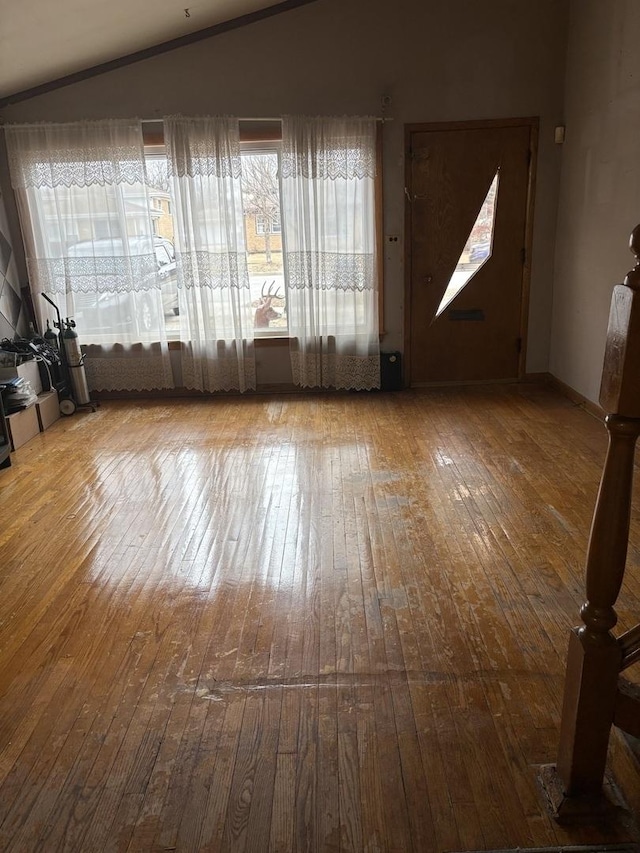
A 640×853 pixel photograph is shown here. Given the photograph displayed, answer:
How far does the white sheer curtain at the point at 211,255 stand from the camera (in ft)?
17.1

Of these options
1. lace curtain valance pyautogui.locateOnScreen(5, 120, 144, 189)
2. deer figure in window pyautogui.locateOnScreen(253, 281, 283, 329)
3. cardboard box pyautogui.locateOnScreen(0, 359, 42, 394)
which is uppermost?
lace curtain valance pyautogui.locateOnScreen(5, 120, 144, 189)

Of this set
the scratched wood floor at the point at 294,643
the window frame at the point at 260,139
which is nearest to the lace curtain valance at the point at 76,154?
the window frame at the point at 260,139

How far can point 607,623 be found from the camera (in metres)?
1.54

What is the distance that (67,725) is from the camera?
1976 mm

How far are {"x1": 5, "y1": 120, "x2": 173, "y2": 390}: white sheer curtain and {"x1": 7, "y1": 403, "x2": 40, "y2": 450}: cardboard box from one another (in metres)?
0.96

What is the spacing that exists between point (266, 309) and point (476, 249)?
75.5 inches

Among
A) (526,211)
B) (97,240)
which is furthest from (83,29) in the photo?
(526,211)

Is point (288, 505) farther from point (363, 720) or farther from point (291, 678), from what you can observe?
point (363, 720)

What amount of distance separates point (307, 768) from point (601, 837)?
77cm

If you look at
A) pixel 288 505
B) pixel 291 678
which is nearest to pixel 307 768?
pixel 291 678

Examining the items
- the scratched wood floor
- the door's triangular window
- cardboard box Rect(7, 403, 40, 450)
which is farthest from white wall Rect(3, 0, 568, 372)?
the scratched wood floor

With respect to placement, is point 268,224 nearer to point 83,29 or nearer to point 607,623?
point 83,29

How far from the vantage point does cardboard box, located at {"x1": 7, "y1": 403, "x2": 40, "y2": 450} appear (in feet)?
15.1

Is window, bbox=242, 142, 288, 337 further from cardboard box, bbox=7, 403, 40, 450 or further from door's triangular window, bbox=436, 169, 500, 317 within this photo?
cardboard box, bbox=7, 403, 40, 450
